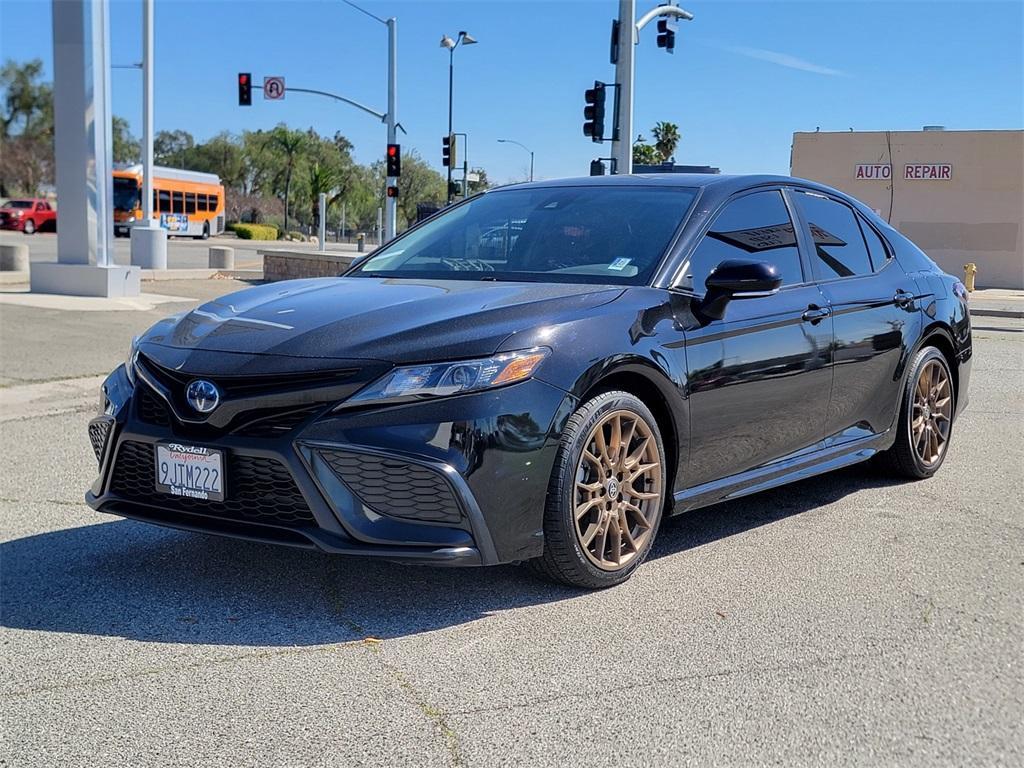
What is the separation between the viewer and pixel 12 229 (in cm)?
4847

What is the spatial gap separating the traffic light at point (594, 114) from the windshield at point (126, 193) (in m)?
31.6

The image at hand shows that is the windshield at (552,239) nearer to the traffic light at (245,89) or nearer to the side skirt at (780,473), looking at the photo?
the side skirt at (780,473)

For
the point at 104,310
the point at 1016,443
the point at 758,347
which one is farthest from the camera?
the point at 104,310

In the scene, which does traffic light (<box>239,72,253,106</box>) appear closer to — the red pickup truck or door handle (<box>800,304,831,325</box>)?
the red pickup truck

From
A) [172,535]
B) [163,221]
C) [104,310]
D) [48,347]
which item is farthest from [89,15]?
[163,221]

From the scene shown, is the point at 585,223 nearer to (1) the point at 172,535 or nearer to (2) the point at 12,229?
(1) the point at 172,535

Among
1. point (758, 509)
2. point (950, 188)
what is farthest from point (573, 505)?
point (950, 188)

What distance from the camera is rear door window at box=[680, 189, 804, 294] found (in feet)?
15.0

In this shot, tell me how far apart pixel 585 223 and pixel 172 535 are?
2264mm

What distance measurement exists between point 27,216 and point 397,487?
1997 inches

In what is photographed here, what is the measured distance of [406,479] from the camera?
3572 mm

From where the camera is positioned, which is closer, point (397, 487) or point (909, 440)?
point (397, 487)

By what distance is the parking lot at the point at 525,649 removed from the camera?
114 inches

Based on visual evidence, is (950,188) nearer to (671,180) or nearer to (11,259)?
(11,259)
